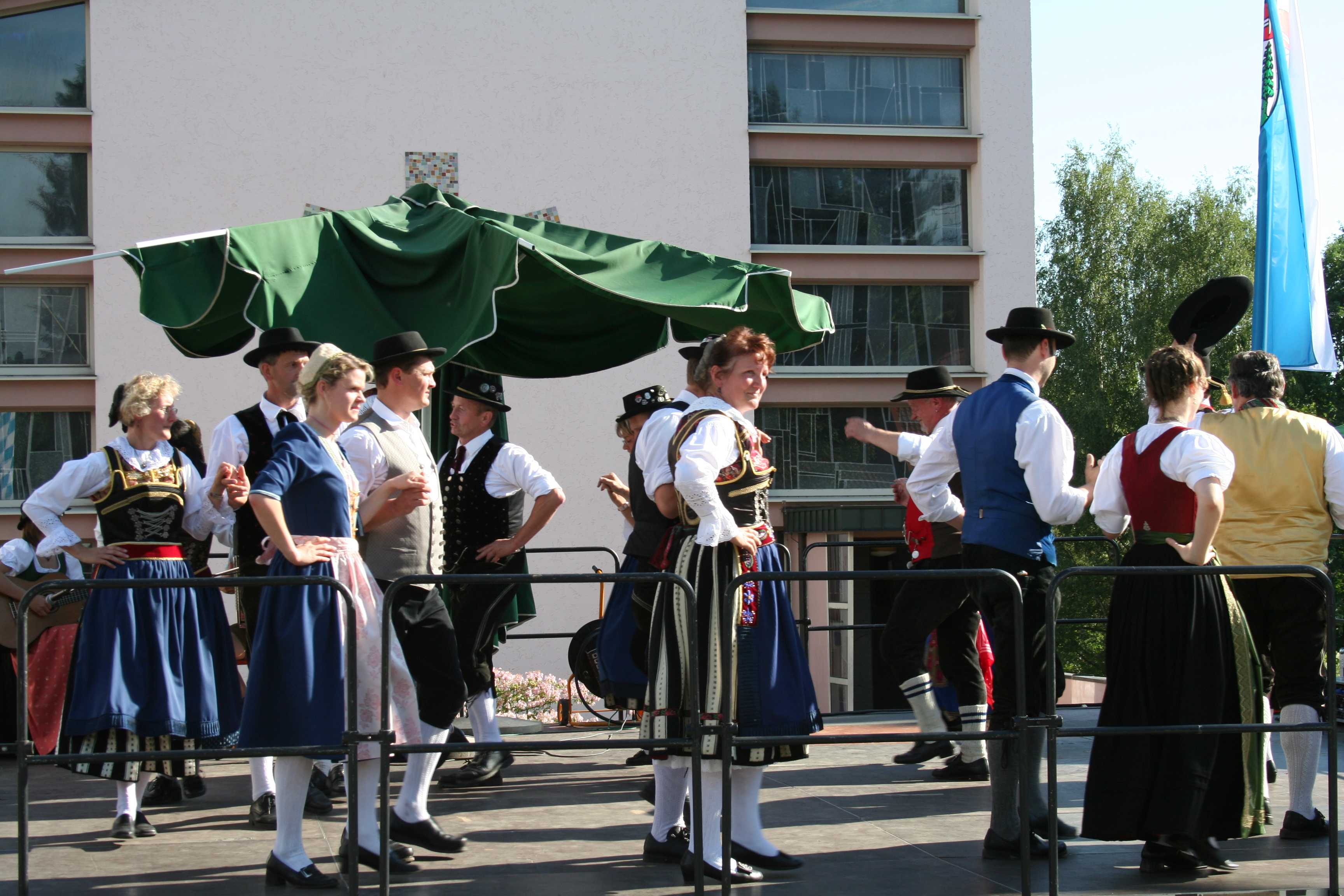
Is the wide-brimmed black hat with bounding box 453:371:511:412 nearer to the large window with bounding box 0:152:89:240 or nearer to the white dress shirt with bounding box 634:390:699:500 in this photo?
the white dress shirt with bounding box 634:390:699:500

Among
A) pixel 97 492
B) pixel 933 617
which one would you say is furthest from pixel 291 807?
pixel 933 617

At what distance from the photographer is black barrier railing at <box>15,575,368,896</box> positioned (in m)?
4.07

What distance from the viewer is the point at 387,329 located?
18.9 ft

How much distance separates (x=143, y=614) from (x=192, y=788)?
4.85 ft

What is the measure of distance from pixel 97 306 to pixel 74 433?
2.16 metres

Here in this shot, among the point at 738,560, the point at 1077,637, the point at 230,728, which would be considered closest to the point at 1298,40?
the point at 738,560

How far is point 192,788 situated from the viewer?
647 centimetres

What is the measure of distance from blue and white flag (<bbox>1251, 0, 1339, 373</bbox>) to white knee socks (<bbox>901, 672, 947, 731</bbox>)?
3906mm

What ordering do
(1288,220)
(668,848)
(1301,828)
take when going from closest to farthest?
(668,848) → (1301,828) → (1288,220)

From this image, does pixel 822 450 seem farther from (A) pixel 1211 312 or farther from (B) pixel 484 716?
(B) pixel 484 716

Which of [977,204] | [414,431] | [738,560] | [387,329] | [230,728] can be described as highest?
[977,204]

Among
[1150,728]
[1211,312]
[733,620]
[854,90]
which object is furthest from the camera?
[854,90]

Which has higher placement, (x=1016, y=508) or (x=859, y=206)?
(x=859, y=206)

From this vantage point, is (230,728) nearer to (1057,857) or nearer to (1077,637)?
(1057,857)
